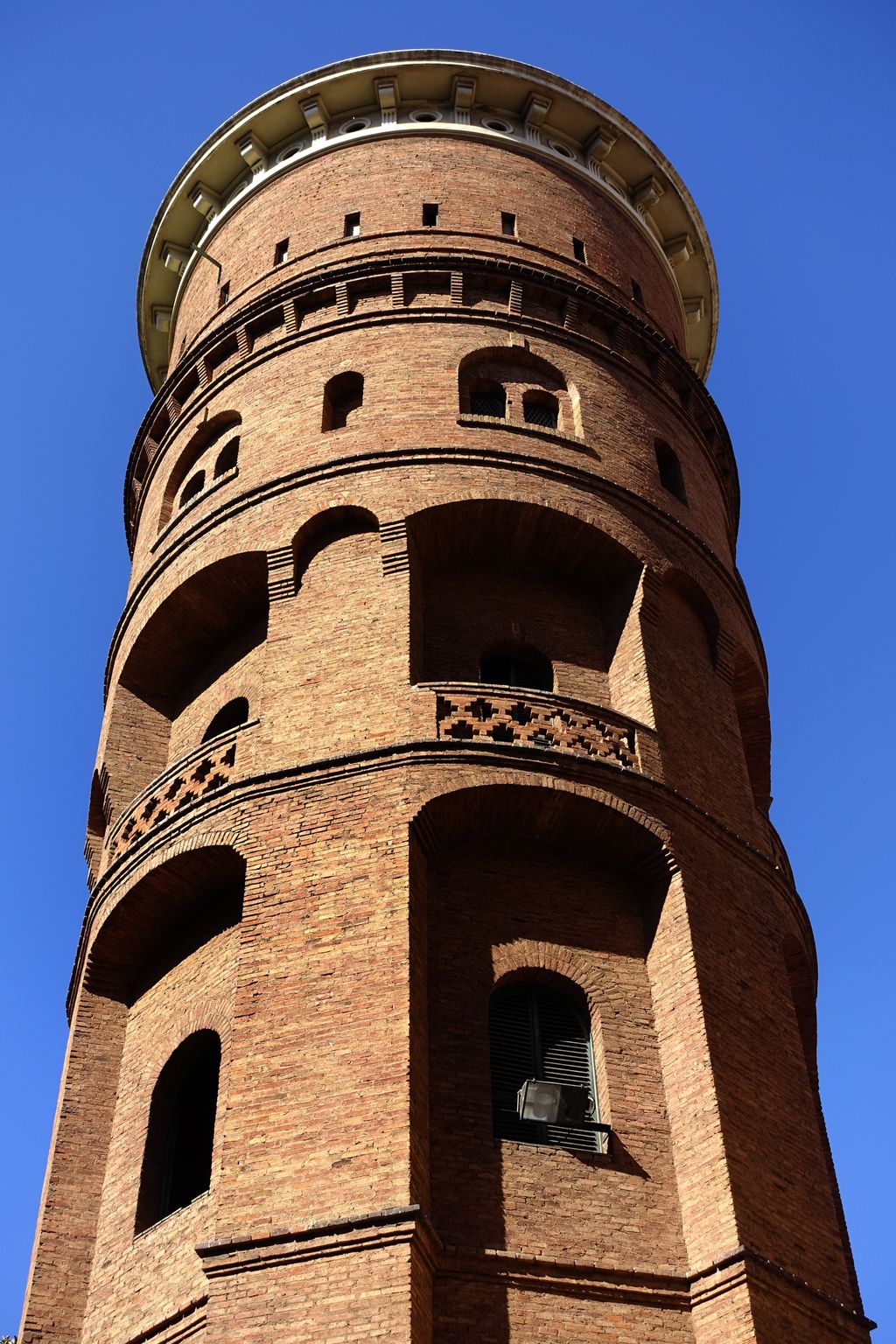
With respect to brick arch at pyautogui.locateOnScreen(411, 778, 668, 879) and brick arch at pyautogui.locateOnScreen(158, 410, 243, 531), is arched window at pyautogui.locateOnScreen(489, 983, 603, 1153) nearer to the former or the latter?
brick arch at pyautogui.locateOnScreen(411, 778, 668, 879)

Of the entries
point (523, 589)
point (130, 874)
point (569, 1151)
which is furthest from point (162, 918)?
point (523, 589)

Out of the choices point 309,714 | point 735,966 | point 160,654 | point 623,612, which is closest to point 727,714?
point 623,612

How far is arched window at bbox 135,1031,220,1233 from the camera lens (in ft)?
44.5

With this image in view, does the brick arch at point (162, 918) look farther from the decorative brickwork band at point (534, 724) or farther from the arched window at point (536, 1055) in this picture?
the arched window at point (536, 1055)

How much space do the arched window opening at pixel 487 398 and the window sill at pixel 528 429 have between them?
0.56 m

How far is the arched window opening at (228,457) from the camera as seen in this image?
19469mm

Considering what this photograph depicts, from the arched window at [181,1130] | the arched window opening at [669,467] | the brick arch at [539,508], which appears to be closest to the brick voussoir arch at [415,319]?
the arched window opening at [669,467]

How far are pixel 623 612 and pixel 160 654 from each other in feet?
16.7

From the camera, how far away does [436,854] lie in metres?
14.2

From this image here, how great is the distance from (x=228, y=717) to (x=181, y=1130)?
177 inches

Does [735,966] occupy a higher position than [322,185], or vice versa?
[322,185]

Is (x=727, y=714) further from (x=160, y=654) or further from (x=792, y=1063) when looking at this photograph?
(x=160, y=654)

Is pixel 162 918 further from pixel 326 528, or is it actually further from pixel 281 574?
pixel 326 528

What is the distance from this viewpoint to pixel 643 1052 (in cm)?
1354
